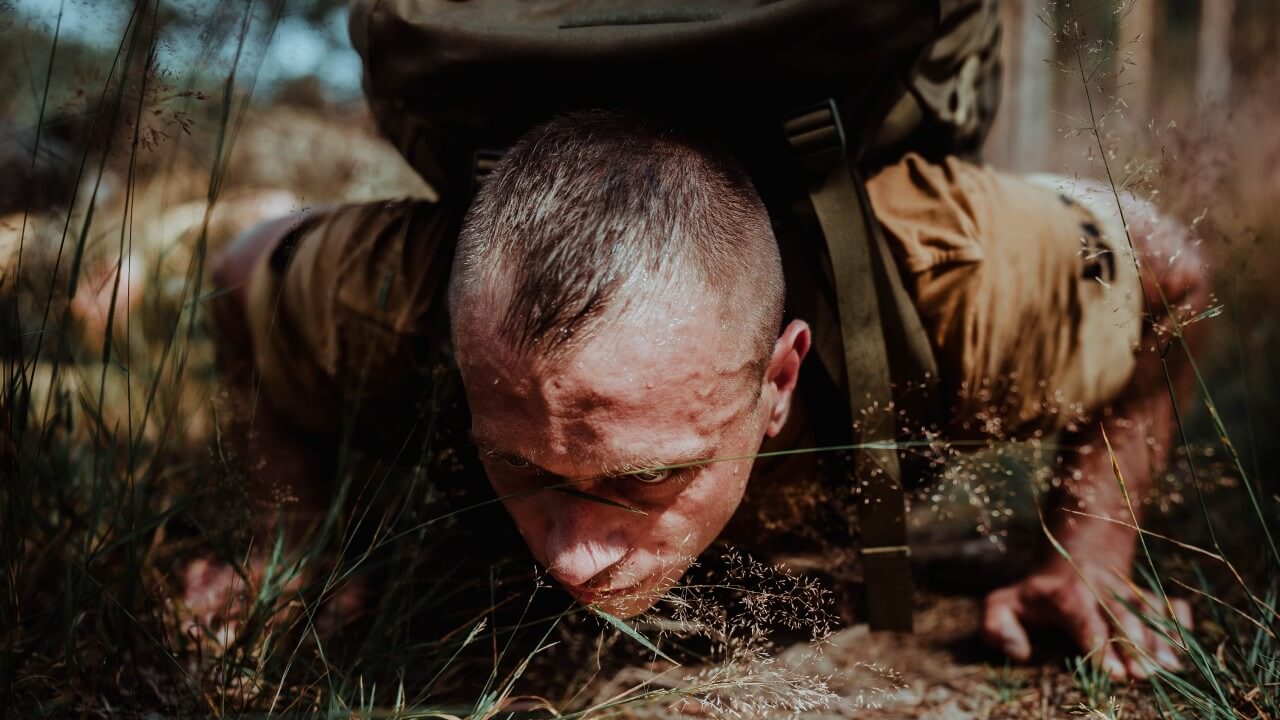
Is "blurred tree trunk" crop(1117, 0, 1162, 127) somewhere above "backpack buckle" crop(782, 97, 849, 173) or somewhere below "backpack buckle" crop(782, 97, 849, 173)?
above

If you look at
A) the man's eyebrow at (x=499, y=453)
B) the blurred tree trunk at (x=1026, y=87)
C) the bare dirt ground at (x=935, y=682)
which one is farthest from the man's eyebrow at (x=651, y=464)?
the blurred tree trunk at (x=1026, y=87)

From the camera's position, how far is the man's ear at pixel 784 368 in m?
1.45

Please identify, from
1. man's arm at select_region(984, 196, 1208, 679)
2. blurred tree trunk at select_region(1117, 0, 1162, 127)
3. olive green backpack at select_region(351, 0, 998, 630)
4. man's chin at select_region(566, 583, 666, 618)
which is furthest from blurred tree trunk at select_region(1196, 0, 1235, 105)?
man's chin at select_region(566, 583, 666, 618)

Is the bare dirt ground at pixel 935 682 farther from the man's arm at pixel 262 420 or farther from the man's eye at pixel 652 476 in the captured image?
the man's arm at pixel 262 420

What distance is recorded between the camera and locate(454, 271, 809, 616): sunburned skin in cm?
121

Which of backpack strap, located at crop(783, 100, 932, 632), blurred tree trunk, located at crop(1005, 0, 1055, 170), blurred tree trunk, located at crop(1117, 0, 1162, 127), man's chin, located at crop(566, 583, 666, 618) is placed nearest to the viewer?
man's chin, located at crop(566, 583, 666, 618)

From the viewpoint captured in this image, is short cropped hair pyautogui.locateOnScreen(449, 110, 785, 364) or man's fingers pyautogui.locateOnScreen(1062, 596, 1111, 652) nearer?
short cropped hair pyautogui.locateOnScreen(449, 110, 785, 364)

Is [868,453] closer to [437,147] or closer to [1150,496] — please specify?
[1150,496]

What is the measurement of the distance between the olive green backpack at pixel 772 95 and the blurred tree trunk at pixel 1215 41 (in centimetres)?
670

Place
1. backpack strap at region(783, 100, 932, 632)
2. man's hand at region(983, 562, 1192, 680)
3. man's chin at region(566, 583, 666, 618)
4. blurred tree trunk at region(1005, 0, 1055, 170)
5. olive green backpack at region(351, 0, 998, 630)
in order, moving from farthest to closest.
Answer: blurred tree trunk at region(1005, 0, 1055, 170) → man's hand at region(983, 562, 1192, 680) → backpack strap at region(783, 100, 932, 632) → olive green backpack at region(351, 0, 998, 630) → man's chin at region(566, 583, 666, 618)

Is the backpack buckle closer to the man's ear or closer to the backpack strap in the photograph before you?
the backpack strap

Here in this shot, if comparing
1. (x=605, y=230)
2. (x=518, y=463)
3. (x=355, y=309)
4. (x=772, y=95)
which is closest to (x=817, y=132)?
(x=772, y=95)

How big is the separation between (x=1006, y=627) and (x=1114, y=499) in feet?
1.19

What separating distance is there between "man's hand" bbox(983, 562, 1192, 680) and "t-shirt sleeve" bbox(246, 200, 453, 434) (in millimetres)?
1248
